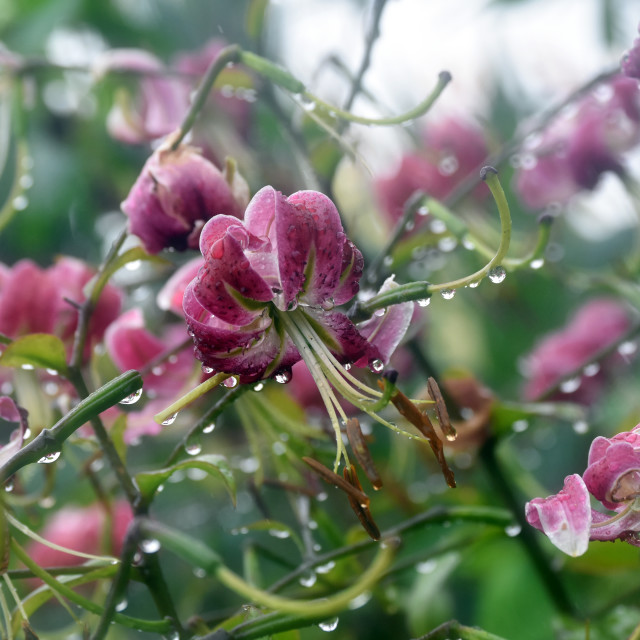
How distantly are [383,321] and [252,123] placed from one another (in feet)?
1.94

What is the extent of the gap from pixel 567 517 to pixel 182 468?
0.70ft

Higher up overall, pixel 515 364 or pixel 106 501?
pixel 106 501

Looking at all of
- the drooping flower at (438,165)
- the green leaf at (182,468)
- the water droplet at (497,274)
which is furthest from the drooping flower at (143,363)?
the drooping flower at (438,165)

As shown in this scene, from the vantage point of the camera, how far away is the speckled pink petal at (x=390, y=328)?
0.49 meters

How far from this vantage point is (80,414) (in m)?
0.40

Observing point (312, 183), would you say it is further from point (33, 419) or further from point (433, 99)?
point (33, 419)

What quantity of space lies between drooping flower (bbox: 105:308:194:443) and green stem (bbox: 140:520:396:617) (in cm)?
27

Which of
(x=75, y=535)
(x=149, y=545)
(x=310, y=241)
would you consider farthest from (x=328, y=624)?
(x=75, y=535)

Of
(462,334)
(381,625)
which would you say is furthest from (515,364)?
(381,625)

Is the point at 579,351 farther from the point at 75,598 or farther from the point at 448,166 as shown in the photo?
the point at 75,598

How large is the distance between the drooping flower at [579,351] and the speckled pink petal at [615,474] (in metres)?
0.52

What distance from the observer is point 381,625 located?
1.05 metres

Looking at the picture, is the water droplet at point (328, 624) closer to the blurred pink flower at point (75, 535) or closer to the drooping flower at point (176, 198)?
the drooping flower at point (176, 198)

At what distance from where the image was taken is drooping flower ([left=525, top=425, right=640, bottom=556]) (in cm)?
40
